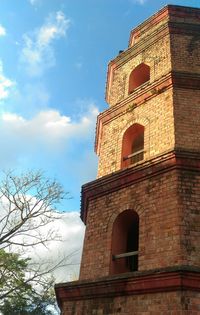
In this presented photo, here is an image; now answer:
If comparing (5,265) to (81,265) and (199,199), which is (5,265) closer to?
(81,265)

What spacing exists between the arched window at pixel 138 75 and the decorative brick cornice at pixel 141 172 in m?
3.94

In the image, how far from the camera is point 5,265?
12344mm

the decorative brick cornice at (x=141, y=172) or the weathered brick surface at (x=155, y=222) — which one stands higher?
the decorative brick cornice at (x=141, y=172)

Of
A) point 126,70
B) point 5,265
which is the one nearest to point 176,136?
point 126,70

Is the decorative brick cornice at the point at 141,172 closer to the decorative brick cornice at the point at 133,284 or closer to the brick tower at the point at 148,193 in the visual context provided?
the brick tower at the point at 148,193

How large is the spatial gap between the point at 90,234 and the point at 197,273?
2.82 metres

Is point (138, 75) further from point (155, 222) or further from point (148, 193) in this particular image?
point (155, 222)

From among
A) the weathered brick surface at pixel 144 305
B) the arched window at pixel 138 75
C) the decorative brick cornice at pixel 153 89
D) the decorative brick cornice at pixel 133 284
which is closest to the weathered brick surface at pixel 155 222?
the decorative brick cornice at pixel 133 284

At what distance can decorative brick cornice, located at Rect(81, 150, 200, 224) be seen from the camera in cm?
716

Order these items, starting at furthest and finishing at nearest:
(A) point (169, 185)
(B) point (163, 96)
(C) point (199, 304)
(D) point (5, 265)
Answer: (D) point (5, 265) → (B) point (163, 96) → (A) point (169, 185) → (C) point (199, 304)

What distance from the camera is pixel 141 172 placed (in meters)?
7.60

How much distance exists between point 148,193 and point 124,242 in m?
1.26

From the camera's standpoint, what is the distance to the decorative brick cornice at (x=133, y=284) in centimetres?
550

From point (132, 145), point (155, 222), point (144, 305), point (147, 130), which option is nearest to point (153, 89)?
point (147, 130)
